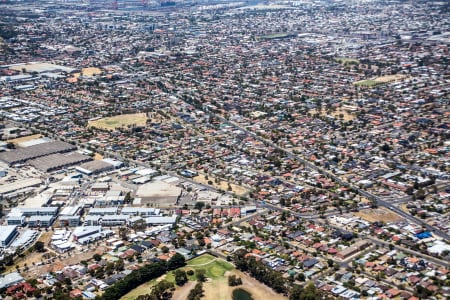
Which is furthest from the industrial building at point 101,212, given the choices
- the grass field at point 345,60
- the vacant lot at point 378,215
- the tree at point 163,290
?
the grass field at point 345,60

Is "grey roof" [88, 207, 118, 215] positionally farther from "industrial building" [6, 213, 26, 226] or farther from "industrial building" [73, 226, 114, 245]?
Answer: "industrial building" [6, 213, 26, 226]

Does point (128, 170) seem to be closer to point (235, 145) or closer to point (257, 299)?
point (235, 145)

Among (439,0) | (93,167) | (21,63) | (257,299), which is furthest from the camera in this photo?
(439,0)

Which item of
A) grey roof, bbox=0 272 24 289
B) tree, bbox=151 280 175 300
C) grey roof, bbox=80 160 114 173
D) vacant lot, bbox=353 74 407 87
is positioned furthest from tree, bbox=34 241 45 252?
vacant lot, bbox=353 74 407 87

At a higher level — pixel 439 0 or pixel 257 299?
pixel 439 0

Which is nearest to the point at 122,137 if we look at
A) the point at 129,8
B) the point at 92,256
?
the point at 92,256

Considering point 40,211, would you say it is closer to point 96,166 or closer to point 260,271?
point 96,166
